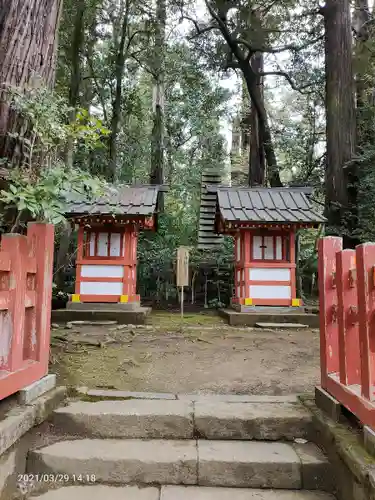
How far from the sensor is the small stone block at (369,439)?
206 centimetres

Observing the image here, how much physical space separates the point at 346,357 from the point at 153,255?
1025 centimetres

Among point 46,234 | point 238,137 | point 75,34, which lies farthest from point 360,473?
point 238,137

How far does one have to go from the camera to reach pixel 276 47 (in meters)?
12.6

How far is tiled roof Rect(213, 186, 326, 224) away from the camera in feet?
27.8

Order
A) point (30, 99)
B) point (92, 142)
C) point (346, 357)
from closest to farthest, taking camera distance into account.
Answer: point (346, 357), point (30, 99), point (92, 142)

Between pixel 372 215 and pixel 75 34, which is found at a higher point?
pixel 75 34

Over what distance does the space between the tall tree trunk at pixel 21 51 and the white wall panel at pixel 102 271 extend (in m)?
5.53

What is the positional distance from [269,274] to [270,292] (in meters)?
0.44

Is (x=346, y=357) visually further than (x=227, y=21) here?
No

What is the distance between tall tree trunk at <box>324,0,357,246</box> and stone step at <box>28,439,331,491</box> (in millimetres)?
8313

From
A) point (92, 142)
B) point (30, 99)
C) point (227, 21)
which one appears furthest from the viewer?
point (227, 21)

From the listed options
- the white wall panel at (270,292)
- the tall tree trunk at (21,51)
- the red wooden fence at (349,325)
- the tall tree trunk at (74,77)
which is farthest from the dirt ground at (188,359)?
the tall tree trunk at (74,77)

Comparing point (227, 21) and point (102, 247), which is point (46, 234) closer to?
point (102, 247)

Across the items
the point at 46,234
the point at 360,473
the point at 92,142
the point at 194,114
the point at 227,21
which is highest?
the point at 227,21
